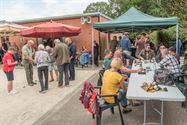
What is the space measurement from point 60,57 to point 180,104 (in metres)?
4.47

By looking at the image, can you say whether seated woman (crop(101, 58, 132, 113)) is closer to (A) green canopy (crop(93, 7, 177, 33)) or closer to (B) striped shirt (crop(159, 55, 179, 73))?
(B) striped shirt (crop(159, 55, 179, 73))

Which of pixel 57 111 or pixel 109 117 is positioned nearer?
pixel 109 117

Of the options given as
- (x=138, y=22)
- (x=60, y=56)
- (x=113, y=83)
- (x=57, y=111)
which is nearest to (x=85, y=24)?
(x=138, y=22)

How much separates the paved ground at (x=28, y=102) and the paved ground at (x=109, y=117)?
0.34m

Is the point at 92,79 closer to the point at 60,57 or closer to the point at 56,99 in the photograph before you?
the point at 60,57

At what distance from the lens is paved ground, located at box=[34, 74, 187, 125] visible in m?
6.21

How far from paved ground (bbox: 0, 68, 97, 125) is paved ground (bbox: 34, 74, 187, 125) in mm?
345

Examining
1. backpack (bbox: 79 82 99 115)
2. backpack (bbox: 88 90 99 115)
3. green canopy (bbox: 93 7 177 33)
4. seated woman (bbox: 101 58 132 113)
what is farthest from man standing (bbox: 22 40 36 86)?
backpack (bbox: 88 90 99 115)

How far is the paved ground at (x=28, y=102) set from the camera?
692 cm

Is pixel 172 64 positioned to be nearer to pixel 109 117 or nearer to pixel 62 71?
pixel 109 117

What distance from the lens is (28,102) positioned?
333 inches

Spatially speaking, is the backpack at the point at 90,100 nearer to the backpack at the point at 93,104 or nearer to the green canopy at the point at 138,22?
the backpack at the point at 93,104

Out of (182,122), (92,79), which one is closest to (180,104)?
(182,122)

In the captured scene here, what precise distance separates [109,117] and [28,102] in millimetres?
2911
